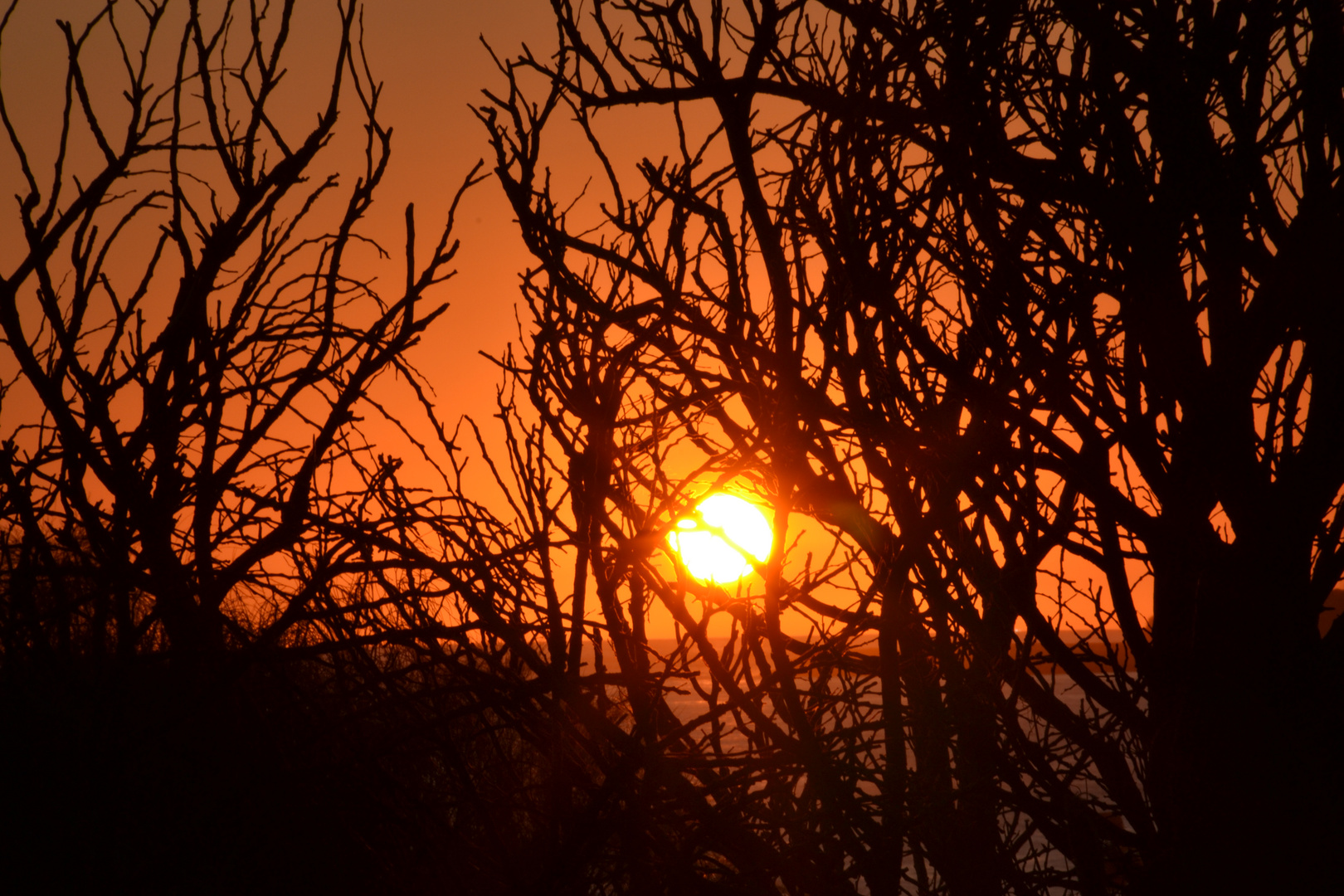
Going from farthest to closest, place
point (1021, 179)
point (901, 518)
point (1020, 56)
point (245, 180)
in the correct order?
point (1020, 56) → point (1021, 179) → point (901, 518) → point (245, 180)

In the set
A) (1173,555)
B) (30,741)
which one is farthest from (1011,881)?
(30,741)

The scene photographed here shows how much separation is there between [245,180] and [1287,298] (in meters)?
2.65

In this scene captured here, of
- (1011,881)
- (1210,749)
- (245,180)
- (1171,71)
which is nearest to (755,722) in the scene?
(1011,881)

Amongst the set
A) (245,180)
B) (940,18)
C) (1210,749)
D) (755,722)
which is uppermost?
(940,18)

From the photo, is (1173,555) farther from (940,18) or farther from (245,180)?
(245,180)

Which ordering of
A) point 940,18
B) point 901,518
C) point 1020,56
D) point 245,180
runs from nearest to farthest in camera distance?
point 245,180 → point 901,518 → point 940,18 → point 1020,56

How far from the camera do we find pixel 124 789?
1674 millimetres

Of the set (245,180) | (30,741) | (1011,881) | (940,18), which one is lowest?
(1011,881)

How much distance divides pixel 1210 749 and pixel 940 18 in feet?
7.31

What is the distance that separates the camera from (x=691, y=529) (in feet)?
6.55

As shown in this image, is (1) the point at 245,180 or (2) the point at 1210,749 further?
(2) the point at 1210,749

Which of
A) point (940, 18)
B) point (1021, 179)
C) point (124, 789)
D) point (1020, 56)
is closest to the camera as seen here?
point (124, 789)

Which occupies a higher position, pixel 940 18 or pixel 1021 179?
pixel 940 18

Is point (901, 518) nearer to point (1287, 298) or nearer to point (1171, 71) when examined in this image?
point (1287, 298)
